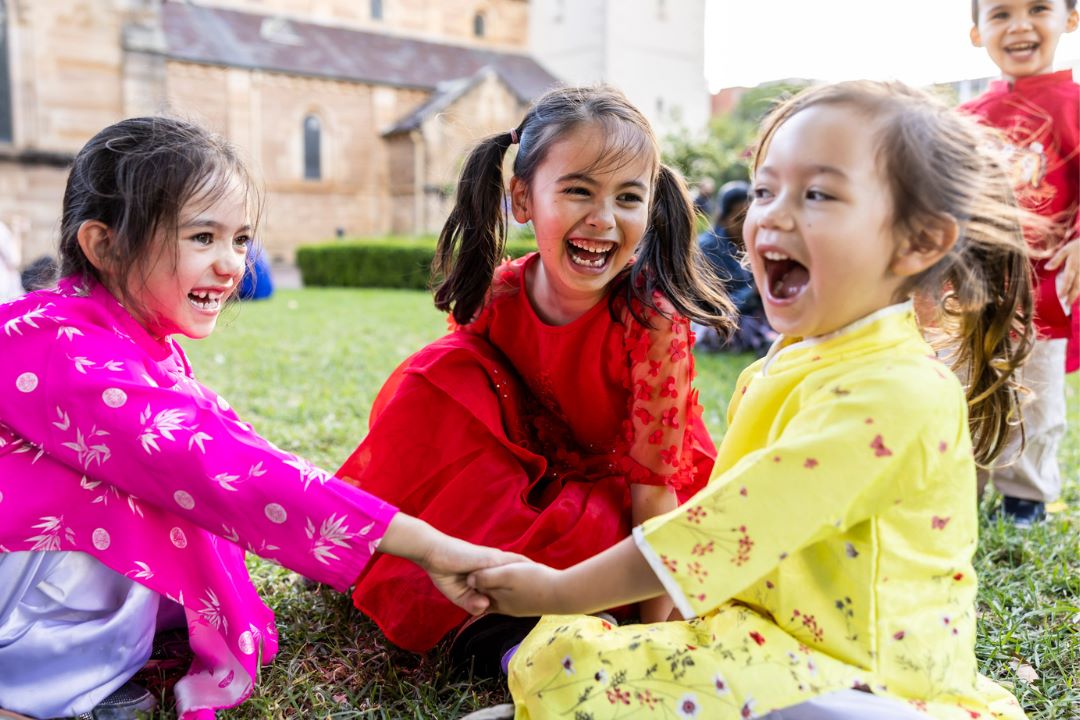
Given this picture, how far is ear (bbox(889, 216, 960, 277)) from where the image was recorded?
1.33m

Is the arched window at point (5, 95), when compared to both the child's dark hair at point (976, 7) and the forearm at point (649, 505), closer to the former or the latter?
the child's dark hair at point (976, 7)

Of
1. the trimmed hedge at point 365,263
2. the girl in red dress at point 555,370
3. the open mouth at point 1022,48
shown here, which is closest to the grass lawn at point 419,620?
the girl in red dress at point 555,370

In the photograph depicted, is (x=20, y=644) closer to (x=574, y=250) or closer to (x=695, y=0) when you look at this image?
(x=574, y=250)

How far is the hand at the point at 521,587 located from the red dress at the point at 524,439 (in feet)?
1.25

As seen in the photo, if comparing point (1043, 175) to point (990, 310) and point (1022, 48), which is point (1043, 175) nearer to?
point (1022, 48)

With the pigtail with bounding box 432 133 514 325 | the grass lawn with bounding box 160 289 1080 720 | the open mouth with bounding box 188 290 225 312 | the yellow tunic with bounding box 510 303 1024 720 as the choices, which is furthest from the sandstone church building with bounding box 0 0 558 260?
the yellow tunic with bounding box 510 303 1024 720

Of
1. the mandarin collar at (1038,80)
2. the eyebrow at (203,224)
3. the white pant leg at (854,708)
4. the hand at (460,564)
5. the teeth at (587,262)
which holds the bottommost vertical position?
the white pant leg at (854,708)

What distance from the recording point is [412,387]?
2248 millimetres

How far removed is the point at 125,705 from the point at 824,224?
58.6 inches

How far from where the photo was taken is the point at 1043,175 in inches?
111

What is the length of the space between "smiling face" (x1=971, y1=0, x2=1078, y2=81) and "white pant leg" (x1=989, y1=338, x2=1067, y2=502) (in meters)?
0.90

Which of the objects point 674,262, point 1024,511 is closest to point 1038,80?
point 1024,511

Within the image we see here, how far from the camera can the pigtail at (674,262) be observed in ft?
7.04

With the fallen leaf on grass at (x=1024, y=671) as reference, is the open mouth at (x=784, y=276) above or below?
above
